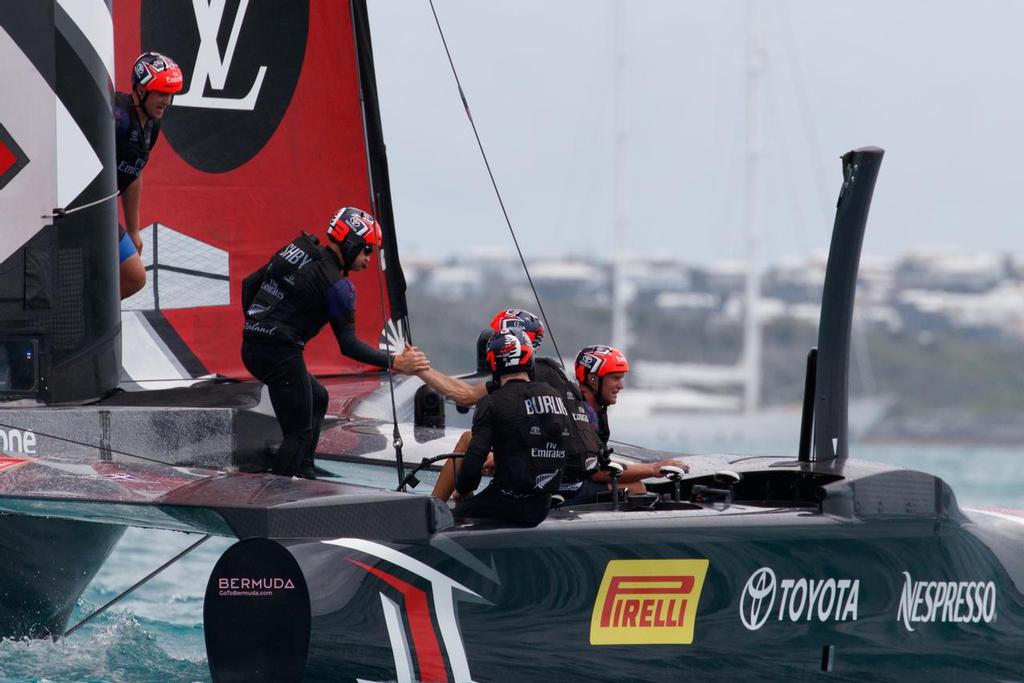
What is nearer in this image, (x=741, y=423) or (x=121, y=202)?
(x=121, y=202)

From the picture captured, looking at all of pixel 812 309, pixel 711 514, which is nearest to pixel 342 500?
pixel 711 514

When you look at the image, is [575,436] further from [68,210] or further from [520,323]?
[68,210]

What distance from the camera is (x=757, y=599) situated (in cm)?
523

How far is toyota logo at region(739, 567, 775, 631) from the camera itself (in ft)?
17.1

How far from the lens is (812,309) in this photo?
134 ft

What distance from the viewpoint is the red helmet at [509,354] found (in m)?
5.33

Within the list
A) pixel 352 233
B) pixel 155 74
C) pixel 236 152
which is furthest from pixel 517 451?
pixel 236 152

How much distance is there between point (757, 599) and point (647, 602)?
38 cm

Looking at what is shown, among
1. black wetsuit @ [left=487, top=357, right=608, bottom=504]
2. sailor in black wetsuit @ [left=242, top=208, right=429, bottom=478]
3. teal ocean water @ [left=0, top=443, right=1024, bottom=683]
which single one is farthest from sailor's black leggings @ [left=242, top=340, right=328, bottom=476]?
black wetsuit @ [left=487, top=357, right=608, bottom=504]

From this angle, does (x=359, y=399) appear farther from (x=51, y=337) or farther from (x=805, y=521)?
(x=805, y=521)

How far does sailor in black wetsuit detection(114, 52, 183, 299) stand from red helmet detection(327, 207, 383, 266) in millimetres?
993

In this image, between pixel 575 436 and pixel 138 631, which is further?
pixel 138 631

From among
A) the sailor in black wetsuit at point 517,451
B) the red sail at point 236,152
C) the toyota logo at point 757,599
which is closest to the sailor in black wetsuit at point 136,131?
the red sail at point 236,152

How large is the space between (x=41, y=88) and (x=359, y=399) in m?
2.25
